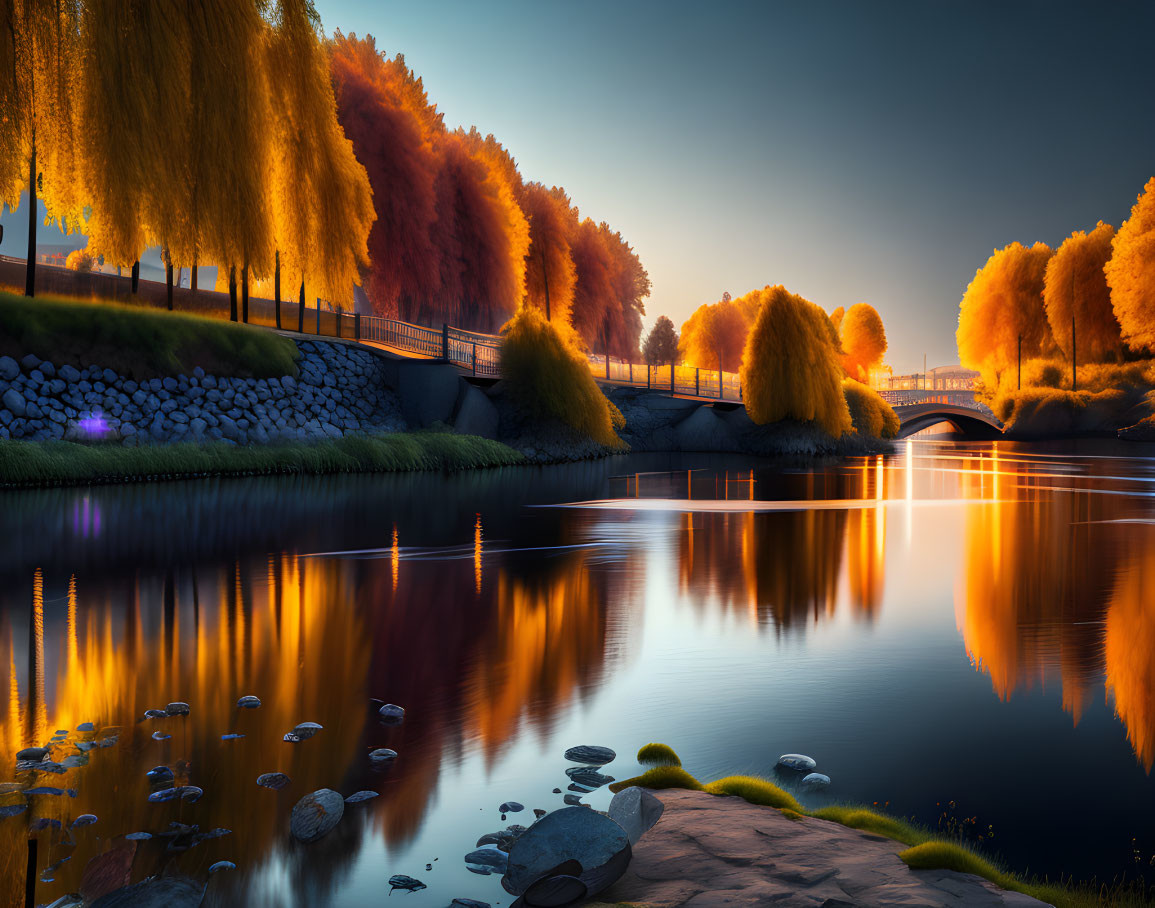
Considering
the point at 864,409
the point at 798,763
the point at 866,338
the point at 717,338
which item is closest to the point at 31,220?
the point at 798,763

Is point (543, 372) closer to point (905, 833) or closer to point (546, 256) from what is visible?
point (546, 256)

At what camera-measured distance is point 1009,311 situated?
65812 mm

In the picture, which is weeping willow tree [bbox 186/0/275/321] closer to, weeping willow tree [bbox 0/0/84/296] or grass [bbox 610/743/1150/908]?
weeping willow tree [bbox 0/0/84/296]

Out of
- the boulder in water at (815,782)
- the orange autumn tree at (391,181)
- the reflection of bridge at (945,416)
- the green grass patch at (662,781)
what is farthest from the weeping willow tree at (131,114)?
the reflection of bridge at (945,416)

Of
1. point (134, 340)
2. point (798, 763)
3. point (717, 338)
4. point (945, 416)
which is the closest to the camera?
point (798, 763)

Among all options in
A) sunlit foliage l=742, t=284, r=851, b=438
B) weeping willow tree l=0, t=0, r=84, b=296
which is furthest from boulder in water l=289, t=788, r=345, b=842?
sunlit foliage l=742, t=284, r=851, b=438

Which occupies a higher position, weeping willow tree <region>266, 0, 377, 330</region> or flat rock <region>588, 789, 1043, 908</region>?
weeping willow tree <region>266, 0, 377, 330</region>

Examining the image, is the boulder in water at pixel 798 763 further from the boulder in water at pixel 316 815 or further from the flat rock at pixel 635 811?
the boulder in water at pixel 316 815

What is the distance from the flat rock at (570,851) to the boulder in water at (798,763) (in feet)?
4.46

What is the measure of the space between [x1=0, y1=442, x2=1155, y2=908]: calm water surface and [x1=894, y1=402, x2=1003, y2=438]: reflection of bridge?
140 feet

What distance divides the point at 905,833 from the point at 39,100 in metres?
22.1

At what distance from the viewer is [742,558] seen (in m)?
10.7

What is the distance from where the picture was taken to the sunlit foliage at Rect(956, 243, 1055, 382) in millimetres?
65062

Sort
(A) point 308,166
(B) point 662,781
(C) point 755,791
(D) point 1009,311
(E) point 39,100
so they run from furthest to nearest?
(D) point 1009,311 → (A) point 308,166 → (E) point 39,100 → (B) point 662,781 → (C) point 755,791
